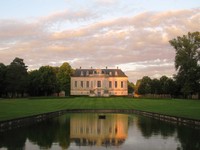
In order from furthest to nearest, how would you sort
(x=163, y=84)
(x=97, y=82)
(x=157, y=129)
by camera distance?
(x=97, y=82) → (x=163, y=84) → (x=157, y=129)

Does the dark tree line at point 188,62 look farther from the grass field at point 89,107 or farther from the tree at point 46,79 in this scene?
the tree at point 46,79

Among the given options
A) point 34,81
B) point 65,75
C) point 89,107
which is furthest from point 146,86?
point 89,107

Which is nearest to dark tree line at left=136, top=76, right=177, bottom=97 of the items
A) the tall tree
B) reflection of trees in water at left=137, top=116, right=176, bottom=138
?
the tall tree

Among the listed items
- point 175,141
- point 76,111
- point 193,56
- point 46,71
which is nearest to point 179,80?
point 193,56

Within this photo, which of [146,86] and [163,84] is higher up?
[163,84]

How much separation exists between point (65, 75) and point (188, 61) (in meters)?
53.1

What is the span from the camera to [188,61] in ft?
215

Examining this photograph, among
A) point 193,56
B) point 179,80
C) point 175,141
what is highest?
point 193,56

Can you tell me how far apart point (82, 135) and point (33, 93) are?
252 feet

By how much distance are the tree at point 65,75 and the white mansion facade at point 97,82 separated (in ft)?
20.2

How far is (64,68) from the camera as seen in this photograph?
112000 mm

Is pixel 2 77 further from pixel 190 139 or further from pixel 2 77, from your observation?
pixel 190 139

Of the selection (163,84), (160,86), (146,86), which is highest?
(163,84)

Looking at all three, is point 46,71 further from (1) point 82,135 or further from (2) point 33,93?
(1) point 82,135
